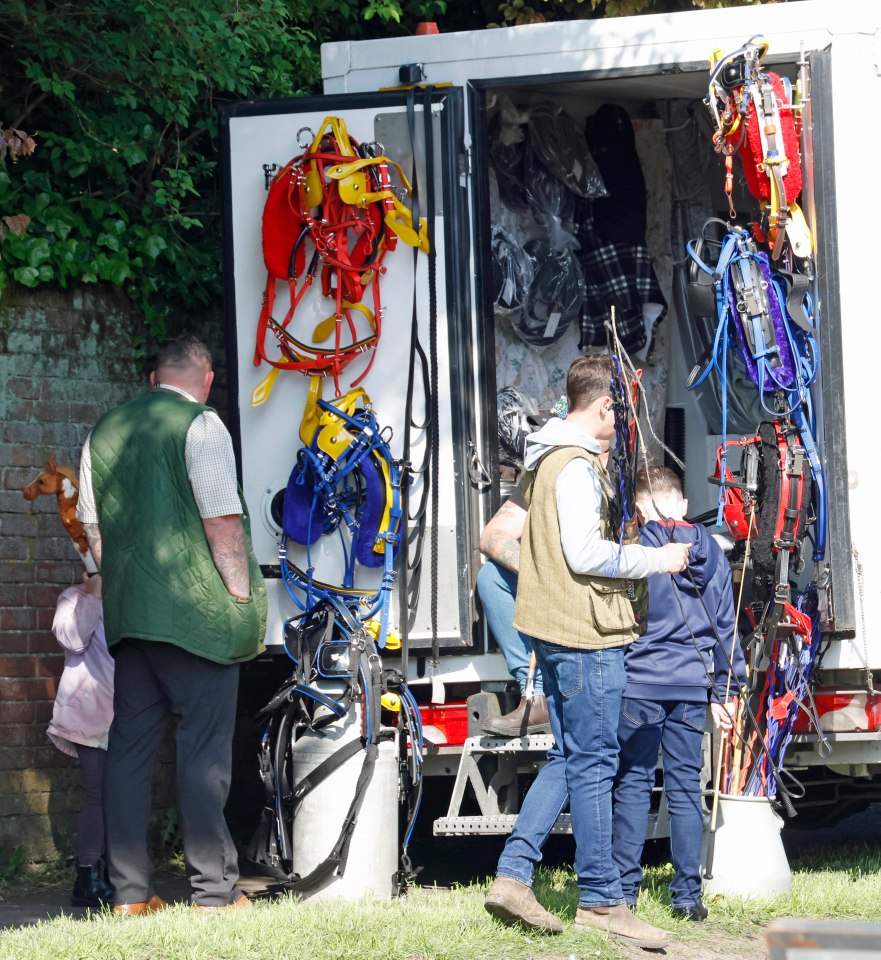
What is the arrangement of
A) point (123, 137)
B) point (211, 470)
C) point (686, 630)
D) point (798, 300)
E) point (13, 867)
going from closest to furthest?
point (686, 630) < point (211, 470) < point (798, 300) < point (13, 867) < point (123, 137)

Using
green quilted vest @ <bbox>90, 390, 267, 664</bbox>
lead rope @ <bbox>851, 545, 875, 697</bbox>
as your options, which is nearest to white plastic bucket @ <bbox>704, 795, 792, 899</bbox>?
lead rope @ <bbox>851, 545, 875, 697</bbox>

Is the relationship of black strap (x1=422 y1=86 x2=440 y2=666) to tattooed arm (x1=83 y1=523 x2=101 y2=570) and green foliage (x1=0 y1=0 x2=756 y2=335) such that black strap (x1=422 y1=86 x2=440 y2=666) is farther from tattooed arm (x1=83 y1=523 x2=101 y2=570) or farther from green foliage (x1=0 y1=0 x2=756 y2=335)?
green foliage (x1=0 y1=0 x2=756 y2=335)

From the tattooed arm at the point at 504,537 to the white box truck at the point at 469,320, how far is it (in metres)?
0.07

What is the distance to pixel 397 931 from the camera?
4.39 metres

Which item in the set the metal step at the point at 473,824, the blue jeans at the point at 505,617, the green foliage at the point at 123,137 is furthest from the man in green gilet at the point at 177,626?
the green foliage at the point at 123,137

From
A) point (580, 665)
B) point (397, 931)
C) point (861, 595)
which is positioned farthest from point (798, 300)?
point (397, 931)

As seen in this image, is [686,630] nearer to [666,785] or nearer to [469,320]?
[666,785]

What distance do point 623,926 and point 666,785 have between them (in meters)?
0.66

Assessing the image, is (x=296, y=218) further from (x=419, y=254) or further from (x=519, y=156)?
(x=519, y=156)

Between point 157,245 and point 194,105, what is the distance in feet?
2.65

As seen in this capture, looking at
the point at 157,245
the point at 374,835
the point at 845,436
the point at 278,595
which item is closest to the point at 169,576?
the point at 278,595

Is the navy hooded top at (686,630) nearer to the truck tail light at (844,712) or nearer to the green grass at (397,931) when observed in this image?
the truck tail light at (844,712)

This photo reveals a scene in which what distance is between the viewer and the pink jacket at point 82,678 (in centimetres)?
557

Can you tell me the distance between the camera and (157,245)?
21.1ft
